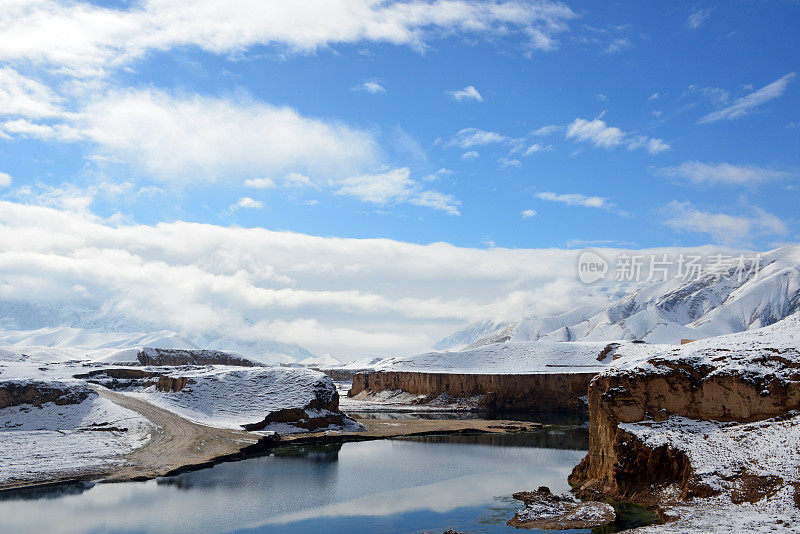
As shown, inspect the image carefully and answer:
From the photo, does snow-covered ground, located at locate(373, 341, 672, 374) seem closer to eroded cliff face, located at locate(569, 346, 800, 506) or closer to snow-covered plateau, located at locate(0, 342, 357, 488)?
snow-covered plateau, located at locate(0, 342, 357, 488)

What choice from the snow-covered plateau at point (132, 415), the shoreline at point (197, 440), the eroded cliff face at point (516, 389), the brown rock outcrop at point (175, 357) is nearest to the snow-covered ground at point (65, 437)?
the snow-covered plateau at point (132, 415)

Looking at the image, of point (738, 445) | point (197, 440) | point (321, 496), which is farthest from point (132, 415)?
point (738, 445)

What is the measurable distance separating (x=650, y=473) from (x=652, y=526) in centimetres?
528

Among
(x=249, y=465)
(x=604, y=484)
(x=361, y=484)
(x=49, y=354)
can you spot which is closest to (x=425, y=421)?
(x=249, y=465)

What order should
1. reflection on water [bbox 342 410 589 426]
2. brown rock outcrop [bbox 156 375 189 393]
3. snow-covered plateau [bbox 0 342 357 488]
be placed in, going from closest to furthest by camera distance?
1. snow-covered plateau [bbox 0 342 357 488]
2. brown rock outcrop [bbox 156 375 189 393]
3. reflection on water [bbox 342 410 589 426]

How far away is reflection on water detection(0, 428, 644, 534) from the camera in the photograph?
31.1 meters

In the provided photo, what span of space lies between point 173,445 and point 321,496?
22.5 metres

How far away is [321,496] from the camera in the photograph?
37406 millimetres

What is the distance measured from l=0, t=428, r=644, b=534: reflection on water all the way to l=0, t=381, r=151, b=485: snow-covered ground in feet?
23.4

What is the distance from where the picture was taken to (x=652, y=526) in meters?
26.7

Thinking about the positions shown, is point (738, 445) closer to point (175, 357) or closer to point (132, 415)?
point (132, 415)

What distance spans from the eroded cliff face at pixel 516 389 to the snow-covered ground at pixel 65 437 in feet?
211

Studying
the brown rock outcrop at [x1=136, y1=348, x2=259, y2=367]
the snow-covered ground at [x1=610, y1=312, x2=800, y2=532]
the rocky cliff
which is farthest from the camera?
the brown rock outcrop at [x1=136, y1=348, x2=259, y2=367]

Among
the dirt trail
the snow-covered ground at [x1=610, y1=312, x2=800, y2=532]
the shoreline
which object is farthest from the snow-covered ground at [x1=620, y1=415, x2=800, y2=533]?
the dirt trail
